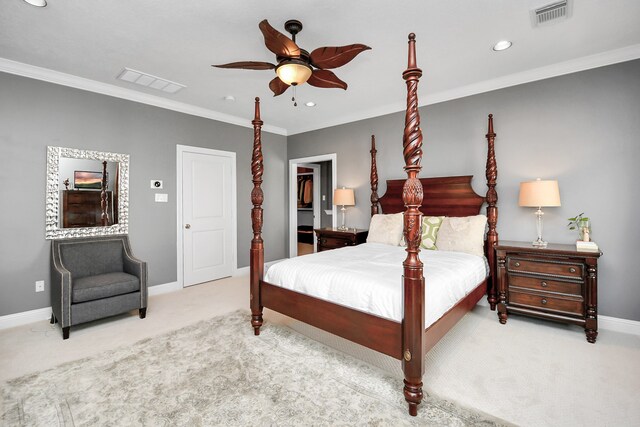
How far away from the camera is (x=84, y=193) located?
3.59m

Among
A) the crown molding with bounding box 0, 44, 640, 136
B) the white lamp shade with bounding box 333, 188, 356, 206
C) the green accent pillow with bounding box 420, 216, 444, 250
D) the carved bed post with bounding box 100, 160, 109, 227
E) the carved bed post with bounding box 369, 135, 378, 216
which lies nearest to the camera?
the crown molding with bounding box 0, 44, 640, 136

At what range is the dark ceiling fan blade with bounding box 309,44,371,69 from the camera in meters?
2.18

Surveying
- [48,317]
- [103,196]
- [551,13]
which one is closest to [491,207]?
[551,13]

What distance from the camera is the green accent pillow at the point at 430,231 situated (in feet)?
11.8

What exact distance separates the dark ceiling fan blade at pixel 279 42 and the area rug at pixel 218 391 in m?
2.35

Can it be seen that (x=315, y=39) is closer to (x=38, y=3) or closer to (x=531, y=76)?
(x=38, y=3)

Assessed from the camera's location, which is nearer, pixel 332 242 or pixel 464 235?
pixel 464 235

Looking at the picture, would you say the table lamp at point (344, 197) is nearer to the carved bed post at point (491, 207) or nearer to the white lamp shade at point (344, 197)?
the white lamp shade at point (344, 197)

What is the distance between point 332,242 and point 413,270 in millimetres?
2879

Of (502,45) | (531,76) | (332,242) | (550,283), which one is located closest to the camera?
(502,45)

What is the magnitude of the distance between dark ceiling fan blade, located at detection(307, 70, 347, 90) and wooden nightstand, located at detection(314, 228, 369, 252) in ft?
7.47

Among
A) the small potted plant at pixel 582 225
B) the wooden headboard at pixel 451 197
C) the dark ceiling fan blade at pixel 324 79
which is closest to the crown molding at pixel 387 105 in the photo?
the wooden headboard at pixel 451 197

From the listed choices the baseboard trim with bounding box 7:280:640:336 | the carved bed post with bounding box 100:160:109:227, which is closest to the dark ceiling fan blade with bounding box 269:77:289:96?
the carved bed post with bounding box 100:160:109:227

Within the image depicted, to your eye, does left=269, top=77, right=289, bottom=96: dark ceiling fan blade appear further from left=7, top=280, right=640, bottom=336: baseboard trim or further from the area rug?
left=7, top=280, right=640, bottom=336: baseboard trim
